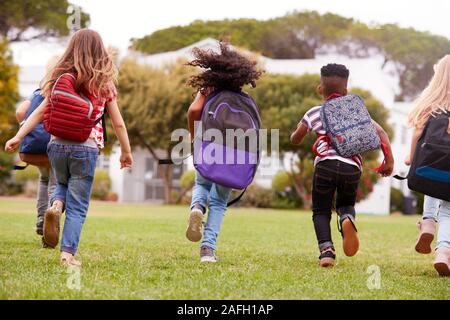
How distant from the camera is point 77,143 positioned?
553 centimetres

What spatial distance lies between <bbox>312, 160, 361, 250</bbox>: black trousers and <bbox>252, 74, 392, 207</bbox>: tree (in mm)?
22289

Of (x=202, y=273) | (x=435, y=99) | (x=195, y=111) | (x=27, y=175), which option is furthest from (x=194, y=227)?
(x=27, y=175)

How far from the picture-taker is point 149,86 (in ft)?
96.3

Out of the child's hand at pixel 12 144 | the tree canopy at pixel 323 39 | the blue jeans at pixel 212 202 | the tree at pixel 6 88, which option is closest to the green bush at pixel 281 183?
the tree at pixel 6 88

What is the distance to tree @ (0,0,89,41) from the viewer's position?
119ft

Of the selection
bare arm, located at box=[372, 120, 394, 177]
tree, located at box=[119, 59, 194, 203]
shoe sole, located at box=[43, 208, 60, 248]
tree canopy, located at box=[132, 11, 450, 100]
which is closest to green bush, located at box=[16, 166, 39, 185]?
tree, located at box=[119, 59, 194, 203]

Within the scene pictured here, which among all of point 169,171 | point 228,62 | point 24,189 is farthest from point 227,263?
point 24,189

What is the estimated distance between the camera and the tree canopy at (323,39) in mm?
50719

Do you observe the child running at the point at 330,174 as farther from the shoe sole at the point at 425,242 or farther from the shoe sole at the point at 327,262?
the shoe sole at the point at 425,242

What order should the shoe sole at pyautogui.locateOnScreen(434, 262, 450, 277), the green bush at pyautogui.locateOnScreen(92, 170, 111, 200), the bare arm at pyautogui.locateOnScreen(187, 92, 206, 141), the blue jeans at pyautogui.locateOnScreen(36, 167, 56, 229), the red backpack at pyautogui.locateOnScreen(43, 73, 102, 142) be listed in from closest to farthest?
the red backpack at pyautogui.locateOnScreen(43, 73, 102, 142)
the shoe sole at pyautogui.locateOnScreen(434, 262, 450, 277)
the bare arm at pyautogui.locateOnScreen(187, 92, 206, 141)
the blue jeans at pyautogui.locateOnScreen(36, 167, 56, 229)
the green bush at pyautogui.locateOnScreen(92, 170, 111, 200)

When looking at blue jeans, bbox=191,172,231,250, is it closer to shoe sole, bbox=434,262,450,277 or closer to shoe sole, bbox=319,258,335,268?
A: shoe sole, bbox=319,258,335,268

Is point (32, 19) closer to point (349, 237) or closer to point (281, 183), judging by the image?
point (281, 183)

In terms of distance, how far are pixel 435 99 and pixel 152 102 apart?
23373 mm

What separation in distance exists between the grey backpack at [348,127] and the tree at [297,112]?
73.5ft
